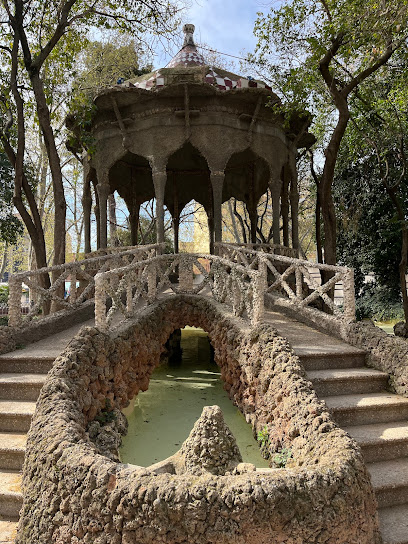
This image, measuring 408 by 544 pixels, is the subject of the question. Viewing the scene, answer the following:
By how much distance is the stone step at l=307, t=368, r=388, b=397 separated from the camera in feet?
17.0

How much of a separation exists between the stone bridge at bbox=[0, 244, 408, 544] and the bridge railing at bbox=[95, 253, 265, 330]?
4cm

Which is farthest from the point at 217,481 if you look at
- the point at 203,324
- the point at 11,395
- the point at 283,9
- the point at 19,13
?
the point at 283,9

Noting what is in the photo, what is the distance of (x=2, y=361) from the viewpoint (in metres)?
5.76

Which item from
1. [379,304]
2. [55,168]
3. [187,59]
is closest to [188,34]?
[187,59]

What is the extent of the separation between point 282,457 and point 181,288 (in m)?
5.26

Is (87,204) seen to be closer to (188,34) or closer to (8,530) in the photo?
(188,34)

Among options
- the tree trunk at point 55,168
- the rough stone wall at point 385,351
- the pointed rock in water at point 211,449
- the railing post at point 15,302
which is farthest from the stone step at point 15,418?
the tree trunk at point 55,168

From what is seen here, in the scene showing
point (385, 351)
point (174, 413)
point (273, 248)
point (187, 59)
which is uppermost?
point (187, 59)

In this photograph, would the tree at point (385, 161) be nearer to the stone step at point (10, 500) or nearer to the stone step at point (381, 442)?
the stone step at point (381, 442)

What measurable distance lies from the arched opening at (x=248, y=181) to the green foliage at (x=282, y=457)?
1087 centimetres

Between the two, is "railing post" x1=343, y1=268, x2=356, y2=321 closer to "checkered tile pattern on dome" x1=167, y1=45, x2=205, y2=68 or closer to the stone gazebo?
the stone gazebo

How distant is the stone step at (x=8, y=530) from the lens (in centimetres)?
390

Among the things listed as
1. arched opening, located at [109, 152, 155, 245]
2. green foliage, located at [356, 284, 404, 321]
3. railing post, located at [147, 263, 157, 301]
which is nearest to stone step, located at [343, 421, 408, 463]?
railing post, located at [147, 263, 157, 301]

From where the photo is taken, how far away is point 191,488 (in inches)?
121
